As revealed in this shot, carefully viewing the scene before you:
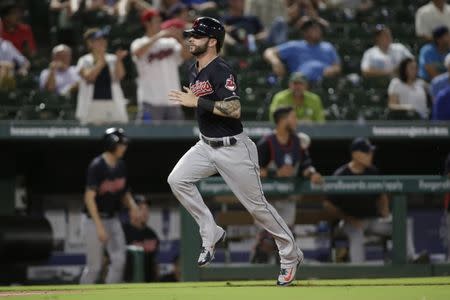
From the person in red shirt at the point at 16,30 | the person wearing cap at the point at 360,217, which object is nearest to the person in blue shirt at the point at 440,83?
the person wearing cap at the point at 360,217

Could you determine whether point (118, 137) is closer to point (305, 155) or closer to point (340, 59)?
point (305, 155)

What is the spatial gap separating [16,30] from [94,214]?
3.37 meters

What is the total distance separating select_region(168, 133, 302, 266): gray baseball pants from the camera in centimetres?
667

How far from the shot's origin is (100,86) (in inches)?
402

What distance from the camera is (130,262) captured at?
392 inches

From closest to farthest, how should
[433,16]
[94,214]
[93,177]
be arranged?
1. [94,214]
2. [93,177]
3. [433,16]

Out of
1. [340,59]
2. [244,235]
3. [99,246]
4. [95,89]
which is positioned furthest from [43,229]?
[340,59]

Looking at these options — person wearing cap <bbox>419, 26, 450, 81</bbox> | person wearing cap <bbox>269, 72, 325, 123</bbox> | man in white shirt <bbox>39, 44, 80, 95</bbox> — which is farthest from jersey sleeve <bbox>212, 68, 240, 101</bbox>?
person wearing cap <bbox>419, 26, 450, 81</bbox>

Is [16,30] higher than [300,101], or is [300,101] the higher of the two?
[16,30]

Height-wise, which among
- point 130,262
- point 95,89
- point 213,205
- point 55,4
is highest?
point 55,4

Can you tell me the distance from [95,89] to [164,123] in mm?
782

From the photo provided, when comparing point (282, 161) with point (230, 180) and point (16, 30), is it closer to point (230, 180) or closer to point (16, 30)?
point (230, 180)

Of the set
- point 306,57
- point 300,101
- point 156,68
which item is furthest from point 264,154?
point 306,57

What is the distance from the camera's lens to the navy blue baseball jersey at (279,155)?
932 cm
